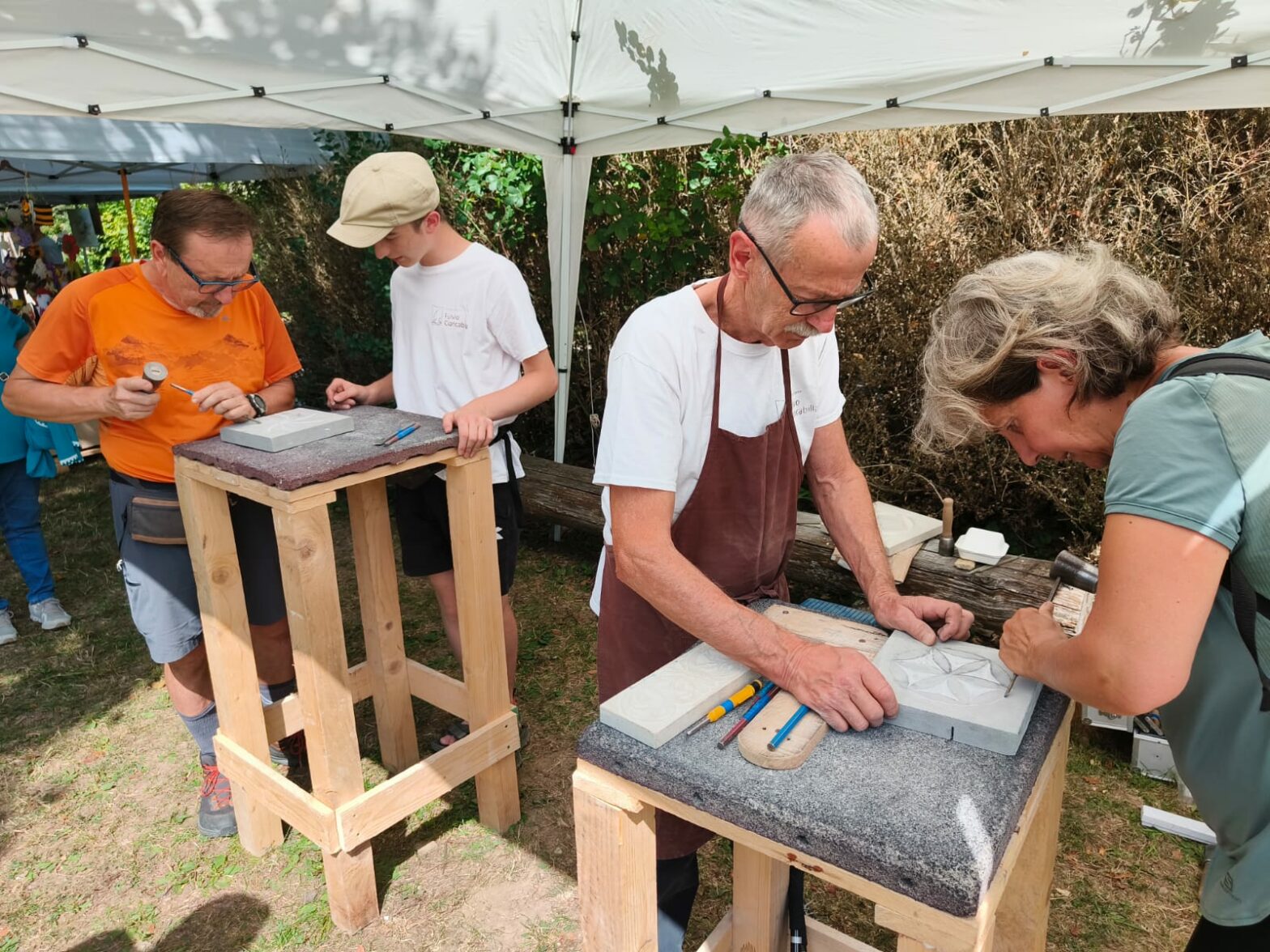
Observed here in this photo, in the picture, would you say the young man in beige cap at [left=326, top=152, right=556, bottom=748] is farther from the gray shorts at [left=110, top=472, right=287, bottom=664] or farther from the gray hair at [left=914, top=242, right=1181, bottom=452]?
the gray hair at [left=914, top=242, right=1181, bottom=452]

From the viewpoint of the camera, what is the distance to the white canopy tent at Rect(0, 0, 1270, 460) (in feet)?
9.78

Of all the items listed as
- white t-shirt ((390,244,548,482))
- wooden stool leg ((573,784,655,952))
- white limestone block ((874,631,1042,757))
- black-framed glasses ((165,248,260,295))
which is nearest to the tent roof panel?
black-framed glasses ((165,248,260,295))

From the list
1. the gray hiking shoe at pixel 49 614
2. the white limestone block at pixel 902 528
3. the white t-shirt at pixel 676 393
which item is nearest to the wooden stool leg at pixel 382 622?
the white t-shirt at pixel 676 393

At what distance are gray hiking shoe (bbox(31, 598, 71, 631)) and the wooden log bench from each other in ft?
8.50

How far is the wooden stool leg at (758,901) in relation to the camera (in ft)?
6.14

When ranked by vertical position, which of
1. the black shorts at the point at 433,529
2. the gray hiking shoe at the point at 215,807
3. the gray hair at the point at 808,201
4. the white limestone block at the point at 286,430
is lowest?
the gray hiking shoe at the point at 215,807

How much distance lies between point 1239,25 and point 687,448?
2679 millimetres

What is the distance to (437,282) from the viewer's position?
276 centimetres

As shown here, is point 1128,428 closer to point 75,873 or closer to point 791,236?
point 791,236

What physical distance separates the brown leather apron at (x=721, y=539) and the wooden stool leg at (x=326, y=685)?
763 mm

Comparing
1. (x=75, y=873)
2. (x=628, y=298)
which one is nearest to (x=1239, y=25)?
(x=628, y=298)

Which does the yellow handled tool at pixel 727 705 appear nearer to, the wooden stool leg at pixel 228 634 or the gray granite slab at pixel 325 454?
the gray granite slab at pixel 325 454

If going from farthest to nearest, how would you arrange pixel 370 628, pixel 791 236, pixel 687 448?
1. pixel 370 628
2. pixel 687 448
3. pixel 791 236

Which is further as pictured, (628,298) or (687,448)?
(628,298)
